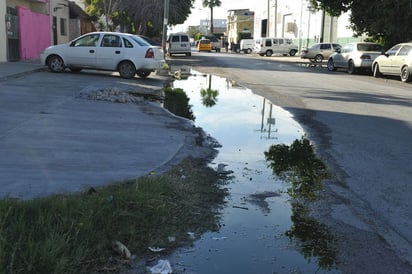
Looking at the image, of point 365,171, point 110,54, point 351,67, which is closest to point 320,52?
point 351,67

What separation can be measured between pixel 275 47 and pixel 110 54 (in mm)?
36036

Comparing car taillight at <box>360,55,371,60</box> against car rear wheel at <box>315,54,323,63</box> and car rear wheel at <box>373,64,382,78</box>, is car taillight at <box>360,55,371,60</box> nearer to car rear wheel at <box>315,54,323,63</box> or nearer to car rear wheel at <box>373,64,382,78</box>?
car rear wheel at <box>373,64,382,78</box>

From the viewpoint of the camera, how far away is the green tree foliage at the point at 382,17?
24.8 meters

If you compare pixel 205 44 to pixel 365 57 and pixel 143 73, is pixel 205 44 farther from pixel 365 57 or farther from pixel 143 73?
pixel 143 73

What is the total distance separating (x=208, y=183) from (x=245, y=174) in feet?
2.42

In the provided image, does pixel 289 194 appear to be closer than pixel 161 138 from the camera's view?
Yes

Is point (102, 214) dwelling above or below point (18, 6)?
below

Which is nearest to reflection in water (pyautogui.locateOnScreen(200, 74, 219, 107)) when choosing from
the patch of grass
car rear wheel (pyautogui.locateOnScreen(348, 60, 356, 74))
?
the patch of grass

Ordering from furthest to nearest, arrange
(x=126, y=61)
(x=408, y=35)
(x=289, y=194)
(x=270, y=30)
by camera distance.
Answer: (x=270, y=30) → (x=408, y=35) → (x=126, y=61) → (x=289, y=194)

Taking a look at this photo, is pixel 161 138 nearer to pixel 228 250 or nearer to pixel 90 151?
pixel 90 151

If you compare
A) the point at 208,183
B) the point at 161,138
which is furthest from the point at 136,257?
the point at 161,138

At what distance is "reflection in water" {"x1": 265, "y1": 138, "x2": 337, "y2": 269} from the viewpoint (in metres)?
4.05

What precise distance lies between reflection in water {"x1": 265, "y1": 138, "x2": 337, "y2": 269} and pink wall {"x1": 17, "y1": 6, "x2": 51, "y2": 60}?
18538 millimetres

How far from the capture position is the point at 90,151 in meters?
6.56
